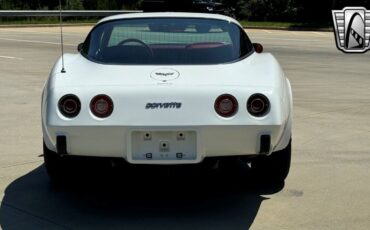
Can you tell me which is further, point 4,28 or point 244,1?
point 244,1

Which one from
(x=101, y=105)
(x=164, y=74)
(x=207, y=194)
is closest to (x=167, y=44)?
(x=164, y=74)

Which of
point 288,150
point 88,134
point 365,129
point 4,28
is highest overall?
point 88,134

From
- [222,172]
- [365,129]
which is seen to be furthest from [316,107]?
[222,172]

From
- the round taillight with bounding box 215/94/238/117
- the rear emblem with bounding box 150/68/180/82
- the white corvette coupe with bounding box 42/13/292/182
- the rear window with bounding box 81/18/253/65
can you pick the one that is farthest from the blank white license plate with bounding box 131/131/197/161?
the rear window with bounding box 81/18/253/65

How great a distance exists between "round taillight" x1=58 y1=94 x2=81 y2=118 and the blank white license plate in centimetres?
42

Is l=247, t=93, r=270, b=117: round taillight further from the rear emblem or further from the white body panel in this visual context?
the rear emblem

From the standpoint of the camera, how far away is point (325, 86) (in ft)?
36.3

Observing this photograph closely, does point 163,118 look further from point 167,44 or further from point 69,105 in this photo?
point 167,44

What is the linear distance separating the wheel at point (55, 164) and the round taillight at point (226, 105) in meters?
1.32

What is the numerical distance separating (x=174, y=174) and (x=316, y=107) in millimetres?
4054

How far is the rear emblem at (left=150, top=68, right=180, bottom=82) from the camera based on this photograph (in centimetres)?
429

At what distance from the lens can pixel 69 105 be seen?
4152 mm

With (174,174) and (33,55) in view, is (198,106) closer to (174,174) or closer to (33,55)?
(174,174)

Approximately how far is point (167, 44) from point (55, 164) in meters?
1.50
